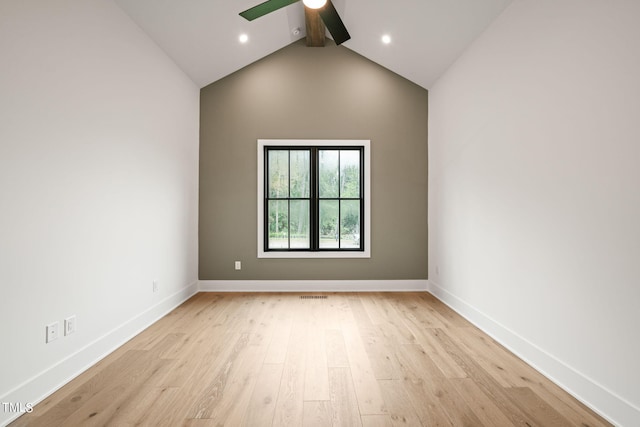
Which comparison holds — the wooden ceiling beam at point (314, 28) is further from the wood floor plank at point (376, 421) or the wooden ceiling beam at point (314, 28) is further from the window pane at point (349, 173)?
the wood floor plank at point (376, 421)

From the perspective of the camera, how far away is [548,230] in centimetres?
245

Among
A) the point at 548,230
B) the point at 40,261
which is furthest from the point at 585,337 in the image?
the point at 40,261

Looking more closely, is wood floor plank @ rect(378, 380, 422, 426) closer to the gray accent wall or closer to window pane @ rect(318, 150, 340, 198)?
the gray accent wall

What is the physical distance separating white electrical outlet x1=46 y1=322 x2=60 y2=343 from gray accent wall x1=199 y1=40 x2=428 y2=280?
2.58m

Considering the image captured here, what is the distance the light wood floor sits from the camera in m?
1.89

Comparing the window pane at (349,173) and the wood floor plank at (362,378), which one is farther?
the window pane at (349,173)

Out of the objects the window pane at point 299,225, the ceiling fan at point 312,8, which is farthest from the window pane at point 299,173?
the ceiling fan at point 312,8

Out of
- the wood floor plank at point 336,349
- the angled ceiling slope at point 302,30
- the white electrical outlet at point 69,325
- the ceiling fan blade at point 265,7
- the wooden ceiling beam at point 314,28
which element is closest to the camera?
the white electrical outlet at point 69,325

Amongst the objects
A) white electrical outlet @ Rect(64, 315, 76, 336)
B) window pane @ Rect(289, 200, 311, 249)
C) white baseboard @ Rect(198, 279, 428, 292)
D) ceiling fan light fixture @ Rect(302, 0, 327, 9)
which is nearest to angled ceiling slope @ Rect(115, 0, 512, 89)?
ceiling fan light fixture @ Rect(302, 0, 327, 9)

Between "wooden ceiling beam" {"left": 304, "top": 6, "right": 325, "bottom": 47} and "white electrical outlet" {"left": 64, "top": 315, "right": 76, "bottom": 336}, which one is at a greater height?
"wooden ceiling beam" {"left": 304, "top": 6, "right": 325, "bottom": 47}

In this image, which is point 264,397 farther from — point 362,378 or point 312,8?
point 312,8

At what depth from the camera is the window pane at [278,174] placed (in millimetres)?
4973

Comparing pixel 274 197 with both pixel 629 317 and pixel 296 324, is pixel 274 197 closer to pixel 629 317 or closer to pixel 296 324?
pixel 296 324

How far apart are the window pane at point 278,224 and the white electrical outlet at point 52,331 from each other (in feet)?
9.48
